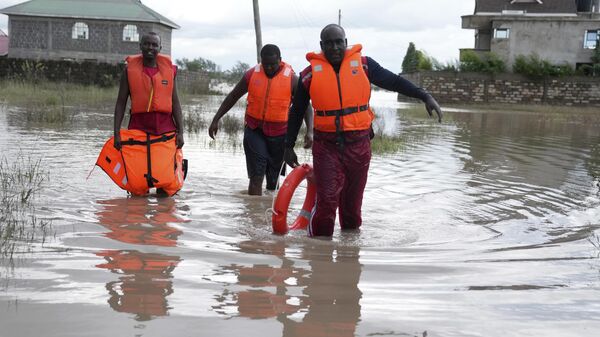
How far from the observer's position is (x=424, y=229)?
24.0ft

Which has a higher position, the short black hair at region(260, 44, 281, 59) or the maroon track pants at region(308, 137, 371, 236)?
the short black hair at region(260, 44, 281, 59)

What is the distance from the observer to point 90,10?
149ft

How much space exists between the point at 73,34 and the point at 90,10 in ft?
6.06

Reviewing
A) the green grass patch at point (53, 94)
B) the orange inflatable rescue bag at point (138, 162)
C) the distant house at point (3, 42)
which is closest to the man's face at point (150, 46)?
the orange inflatable rescue bag at point (138, 162)

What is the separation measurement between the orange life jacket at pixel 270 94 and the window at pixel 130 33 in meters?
38.5

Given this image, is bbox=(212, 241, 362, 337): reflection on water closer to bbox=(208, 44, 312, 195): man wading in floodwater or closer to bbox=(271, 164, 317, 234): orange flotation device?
bbox=(271, 164, 317, 234): orange flotation device

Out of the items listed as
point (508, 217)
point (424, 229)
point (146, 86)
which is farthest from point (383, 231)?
point (146, 86)

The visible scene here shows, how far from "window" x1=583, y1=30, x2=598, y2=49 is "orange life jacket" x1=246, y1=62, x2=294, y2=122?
42139mm

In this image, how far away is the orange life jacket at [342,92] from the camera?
20.5 ft

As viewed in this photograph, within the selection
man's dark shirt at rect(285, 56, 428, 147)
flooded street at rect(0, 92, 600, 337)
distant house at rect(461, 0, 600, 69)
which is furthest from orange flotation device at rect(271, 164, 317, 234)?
Answer: distant house at rect(461, 0, 600, 69)

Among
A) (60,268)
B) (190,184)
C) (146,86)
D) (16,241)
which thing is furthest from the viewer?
(190,184)

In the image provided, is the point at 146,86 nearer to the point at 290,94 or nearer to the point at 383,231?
the point at 290,94

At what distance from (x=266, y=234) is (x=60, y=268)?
2298 mm

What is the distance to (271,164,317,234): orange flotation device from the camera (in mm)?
6512
